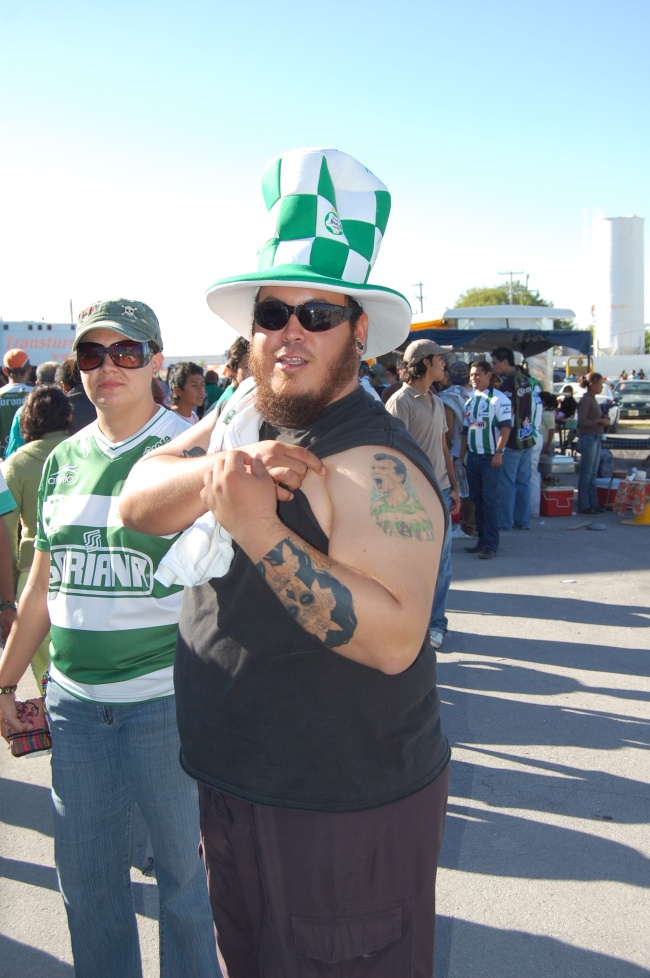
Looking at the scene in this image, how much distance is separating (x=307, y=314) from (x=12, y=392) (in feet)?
22.3

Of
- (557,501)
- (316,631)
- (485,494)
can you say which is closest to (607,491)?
(557,501)

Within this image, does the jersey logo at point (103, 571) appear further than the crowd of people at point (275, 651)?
Yes

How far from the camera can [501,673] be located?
5.42 m

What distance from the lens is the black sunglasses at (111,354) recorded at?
7.72 ft

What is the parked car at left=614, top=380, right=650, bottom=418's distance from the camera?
2970cm

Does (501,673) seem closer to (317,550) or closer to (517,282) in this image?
(317,550)

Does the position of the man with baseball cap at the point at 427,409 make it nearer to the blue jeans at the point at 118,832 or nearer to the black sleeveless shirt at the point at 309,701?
the blue jeans at the point at 118,832

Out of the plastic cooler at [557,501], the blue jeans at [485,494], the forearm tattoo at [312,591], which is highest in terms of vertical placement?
the forearm tattoo at [312,591]

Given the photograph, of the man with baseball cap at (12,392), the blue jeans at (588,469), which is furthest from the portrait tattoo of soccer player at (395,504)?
the blue jeans at (588,469)

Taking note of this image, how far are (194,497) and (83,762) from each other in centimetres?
101

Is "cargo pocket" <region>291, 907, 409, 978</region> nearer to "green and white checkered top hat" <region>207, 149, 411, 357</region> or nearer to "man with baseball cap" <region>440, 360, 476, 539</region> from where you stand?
"green and white checkered top hat" <region>207, 149, 411, 357</region>

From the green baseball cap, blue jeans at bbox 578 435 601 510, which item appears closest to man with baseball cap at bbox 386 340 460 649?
the green baseball cap

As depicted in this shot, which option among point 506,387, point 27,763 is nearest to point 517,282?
point 506,387

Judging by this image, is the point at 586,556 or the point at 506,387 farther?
the point at 506,387
